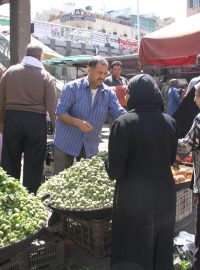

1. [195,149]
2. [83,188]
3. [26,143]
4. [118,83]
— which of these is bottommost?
[83,188]

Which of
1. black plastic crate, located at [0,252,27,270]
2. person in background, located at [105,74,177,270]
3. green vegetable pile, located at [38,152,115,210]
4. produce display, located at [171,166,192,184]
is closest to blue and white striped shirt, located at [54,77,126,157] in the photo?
green vegetable pile, located at [38,152,115,210]

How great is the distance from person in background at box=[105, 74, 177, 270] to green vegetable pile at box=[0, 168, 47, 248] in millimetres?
609

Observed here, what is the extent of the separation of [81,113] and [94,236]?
147 cm

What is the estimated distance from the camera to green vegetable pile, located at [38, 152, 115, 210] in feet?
11.5

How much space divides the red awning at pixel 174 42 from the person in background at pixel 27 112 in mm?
1268

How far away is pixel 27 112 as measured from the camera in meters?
4.82

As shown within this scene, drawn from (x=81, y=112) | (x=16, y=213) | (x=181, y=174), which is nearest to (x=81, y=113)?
(x=81, y=112)

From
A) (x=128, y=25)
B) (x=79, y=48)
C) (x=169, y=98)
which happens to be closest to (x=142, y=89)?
(x=169, y=98)

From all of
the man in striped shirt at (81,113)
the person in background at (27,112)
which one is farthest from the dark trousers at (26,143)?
the man in striped shirt at (81,113)

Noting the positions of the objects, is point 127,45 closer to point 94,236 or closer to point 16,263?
point 94,236

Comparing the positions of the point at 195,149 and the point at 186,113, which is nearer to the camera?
the point at 195,149

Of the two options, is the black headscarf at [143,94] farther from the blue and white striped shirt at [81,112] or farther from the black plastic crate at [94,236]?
the blue and white striped shirt at [81,112]

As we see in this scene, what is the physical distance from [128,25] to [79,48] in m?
69.9

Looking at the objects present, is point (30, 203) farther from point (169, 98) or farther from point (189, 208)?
point (169, 98)
